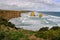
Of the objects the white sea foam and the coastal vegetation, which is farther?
the white sea foam

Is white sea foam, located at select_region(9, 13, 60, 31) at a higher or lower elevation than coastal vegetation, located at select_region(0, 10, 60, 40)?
higher

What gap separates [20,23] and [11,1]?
2.55 ft

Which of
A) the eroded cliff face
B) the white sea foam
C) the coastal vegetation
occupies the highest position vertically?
the eroded cliff face

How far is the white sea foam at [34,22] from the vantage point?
5.80m

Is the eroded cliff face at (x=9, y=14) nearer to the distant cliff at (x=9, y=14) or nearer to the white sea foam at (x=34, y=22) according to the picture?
the distant cliff at (x=9, y=14)

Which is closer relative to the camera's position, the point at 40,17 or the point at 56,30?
the point at 56,30

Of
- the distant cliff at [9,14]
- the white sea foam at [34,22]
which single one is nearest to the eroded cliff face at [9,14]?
the distant cliff at [9,14]

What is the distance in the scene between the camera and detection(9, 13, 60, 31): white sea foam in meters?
5.80

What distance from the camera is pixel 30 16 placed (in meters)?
5.86

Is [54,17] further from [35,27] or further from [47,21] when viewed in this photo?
[35,27]

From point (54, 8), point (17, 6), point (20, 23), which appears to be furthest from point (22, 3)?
point (54, 8)

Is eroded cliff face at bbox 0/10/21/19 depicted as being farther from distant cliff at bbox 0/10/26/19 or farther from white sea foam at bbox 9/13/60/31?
white sea foam at bbox 9/13/60/31

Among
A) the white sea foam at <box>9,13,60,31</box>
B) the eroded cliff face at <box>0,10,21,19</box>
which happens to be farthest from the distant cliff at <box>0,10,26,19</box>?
the white sea foam at <box>9,13,60,31</box>

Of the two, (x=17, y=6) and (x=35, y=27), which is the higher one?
(x=17, y=6)
